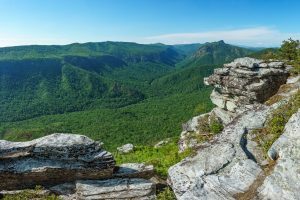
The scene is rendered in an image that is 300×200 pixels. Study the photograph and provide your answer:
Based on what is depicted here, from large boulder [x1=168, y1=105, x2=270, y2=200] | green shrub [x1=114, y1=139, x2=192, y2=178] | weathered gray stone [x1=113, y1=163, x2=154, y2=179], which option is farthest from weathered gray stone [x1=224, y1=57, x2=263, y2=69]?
weathered gray stone [x1=113, y1=163, x2=154, y2=179]

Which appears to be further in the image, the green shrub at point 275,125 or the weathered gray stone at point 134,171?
the weathered gray stone at point 134,171

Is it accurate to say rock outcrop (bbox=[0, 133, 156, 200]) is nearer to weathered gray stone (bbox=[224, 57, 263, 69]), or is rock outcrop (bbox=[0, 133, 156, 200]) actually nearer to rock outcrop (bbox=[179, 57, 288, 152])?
rock outcrop (bbox=[179, 57, 288, 152])

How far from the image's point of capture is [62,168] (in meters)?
22.1

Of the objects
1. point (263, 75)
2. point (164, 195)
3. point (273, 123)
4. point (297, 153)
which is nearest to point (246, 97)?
point (263, 75)

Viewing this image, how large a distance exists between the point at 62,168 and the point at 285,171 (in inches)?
533

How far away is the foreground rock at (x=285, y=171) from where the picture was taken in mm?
13836

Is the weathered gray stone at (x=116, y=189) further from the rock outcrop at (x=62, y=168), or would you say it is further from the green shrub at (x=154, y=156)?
the green shrub at (x=154, y=156)

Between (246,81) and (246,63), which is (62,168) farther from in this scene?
(246,63)

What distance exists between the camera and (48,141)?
2280cm

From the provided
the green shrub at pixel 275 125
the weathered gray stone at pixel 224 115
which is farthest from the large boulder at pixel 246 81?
the green shrub at pixel 275 125

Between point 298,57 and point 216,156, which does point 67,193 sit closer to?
point 216,156

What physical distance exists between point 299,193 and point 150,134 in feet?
418

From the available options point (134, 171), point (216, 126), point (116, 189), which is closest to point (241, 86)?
point (216, 126)

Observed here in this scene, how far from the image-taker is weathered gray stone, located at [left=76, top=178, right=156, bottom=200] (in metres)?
20.8
